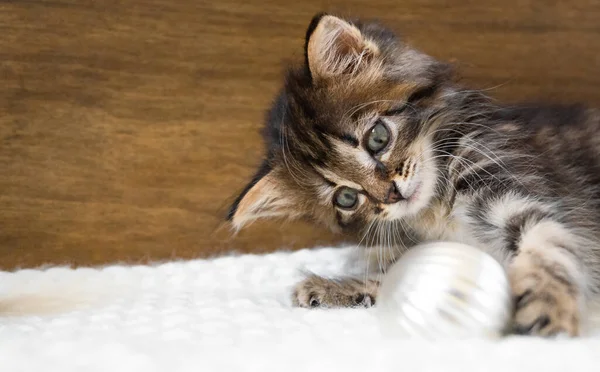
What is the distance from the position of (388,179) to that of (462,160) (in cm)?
15

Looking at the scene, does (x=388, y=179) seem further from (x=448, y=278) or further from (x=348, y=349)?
(x=348, y=349)

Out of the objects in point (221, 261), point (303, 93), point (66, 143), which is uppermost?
point (303, 93)

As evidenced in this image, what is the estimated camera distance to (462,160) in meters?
1.22

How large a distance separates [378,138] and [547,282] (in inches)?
15.3

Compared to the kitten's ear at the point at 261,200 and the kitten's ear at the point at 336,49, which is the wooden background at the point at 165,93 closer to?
the kitten's ear at the point at 261,200

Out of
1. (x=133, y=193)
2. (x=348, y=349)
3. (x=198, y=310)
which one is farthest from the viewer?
(x=133, y=193)

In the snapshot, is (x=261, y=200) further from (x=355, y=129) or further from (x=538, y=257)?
(x=538, y=257)

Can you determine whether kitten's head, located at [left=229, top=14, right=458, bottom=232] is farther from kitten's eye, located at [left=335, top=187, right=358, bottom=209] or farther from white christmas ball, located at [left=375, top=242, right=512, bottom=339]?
white christmas ball, located at [left=375, top=242, right=512, bottom=339]

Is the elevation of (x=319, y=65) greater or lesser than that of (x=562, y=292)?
greater

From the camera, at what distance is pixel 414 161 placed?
120 centimetres

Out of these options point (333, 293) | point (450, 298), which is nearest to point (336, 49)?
point (333, 293)

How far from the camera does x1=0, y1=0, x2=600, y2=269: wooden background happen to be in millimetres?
1524

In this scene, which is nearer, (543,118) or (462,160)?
A: (462,160)

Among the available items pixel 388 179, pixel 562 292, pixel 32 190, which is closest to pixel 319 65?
pixel 388 179
